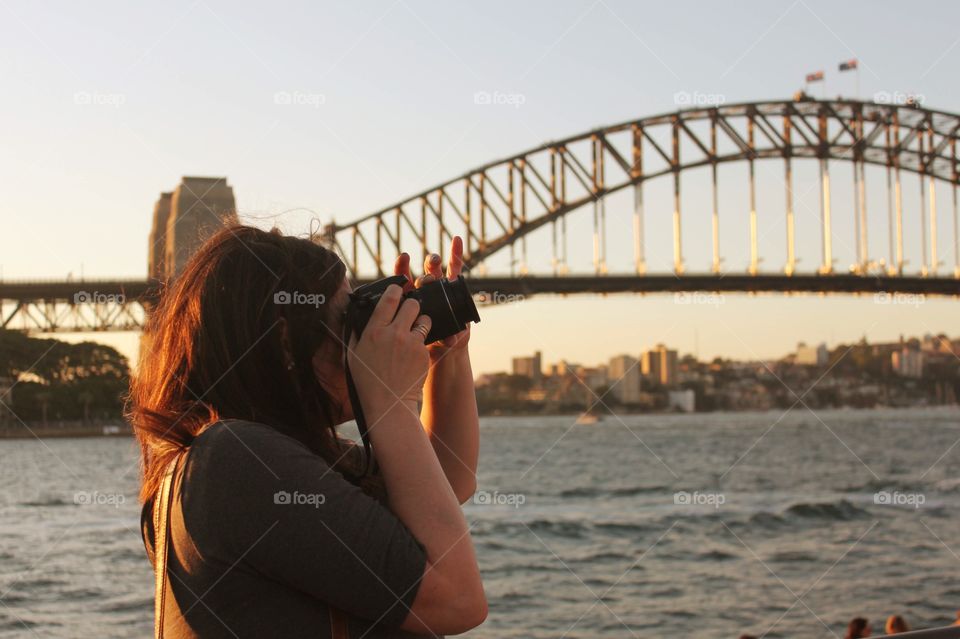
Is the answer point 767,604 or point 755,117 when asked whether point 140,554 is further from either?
point 755,117

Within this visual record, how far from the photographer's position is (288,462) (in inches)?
56.4

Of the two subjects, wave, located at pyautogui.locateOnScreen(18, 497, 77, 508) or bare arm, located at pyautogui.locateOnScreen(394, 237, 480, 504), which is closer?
bare arm, located at pyautogui.locateOnScreen(394, 237, 480, 504)

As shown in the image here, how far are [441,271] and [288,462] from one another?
1.72 ft

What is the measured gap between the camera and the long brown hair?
61.6 inches

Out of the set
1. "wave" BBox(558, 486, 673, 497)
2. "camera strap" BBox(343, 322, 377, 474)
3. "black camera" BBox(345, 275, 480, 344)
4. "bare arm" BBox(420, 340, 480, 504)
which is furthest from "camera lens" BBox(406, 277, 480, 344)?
"wave" BBox(558, 486, 673, 497)

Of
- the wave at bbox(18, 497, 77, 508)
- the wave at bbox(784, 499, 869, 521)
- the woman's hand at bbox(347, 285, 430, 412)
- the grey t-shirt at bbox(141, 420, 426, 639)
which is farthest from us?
the wave at bbox(18, 497, 77, 508)

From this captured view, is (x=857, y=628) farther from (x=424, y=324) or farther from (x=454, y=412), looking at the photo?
(x=424, y=324)

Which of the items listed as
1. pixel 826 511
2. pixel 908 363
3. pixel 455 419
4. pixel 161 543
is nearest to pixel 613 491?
pixel 826 511

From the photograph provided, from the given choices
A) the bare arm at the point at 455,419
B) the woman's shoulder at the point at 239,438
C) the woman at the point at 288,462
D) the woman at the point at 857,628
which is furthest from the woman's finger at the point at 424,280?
the woman at the point at 857,628

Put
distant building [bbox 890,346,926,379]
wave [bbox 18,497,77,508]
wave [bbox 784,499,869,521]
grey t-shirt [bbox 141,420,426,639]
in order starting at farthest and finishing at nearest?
distant building [bbox 890,346,926,379] < wave [bbox 18,497,77,508] < wave [bbox 784,499,869,521] < grey t-shirt [bbox 141,420,426,639]

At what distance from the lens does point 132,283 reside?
1569 inches

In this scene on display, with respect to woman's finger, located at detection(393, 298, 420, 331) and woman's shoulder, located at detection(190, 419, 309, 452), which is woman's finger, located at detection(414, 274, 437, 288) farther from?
woman's shoulder, located at detection(190, 419, 309, 452)

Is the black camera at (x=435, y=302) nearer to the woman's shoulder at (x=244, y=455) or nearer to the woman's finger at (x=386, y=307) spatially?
the woman's finger at (x=386, y=307)

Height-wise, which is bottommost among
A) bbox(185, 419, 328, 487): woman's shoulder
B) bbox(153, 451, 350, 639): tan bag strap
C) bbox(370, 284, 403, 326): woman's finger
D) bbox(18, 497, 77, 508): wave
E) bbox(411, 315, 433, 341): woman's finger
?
bbox(18, 497, 77, 508): wave
